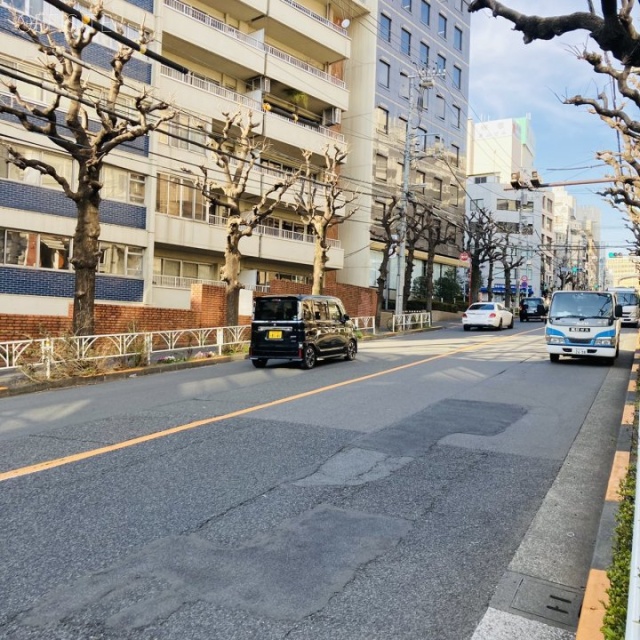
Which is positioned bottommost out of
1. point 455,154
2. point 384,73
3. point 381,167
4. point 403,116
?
point 381,167

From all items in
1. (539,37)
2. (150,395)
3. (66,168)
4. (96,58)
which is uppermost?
(96,58)

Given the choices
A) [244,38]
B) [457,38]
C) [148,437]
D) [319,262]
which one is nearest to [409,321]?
[319,262]

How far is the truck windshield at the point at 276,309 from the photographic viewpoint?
15383mm

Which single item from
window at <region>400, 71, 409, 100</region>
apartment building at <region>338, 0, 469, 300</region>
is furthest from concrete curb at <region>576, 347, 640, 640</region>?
window at <region>400, 71, 409, 100</region>

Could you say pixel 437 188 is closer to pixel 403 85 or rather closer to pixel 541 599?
pixel 403 85

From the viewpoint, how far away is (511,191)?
77.8 metres

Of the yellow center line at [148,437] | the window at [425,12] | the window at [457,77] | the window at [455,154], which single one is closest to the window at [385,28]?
the window at [425,12]

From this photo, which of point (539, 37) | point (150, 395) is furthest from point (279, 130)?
point (539, 37)

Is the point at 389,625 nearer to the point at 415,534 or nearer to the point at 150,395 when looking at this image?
the point at 415,534

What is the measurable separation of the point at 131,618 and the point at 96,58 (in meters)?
23.2

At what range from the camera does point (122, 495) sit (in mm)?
5273

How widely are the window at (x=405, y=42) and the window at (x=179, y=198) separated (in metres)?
24.0

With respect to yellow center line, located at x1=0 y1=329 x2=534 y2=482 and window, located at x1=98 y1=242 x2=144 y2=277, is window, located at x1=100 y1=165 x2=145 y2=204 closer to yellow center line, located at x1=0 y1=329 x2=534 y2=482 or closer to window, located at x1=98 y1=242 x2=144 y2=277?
window, located at x1=98 y1=242 x2=144 y2=277

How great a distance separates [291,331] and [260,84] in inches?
817
